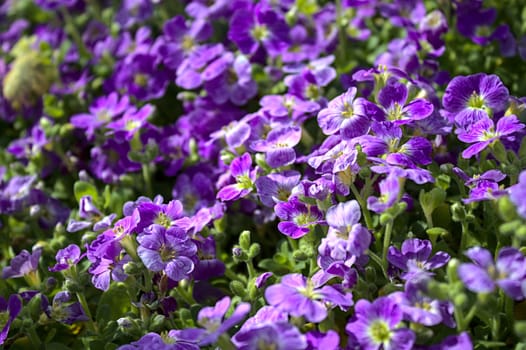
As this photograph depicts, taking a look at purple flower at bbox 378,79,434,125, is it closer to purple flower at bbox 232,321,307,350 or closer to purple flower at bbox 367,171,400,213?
purple flower at bbox 367,171,400,213

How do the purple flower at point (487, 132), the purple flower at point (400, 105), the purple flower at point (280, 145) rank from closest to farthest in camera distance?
the purple flower at point (487, 132) → the purple flower at point (400, 105) → the purple flower at point (280, 145)

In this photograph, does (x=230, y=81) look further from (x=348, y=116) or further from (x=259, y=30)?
(x=348, y=116)

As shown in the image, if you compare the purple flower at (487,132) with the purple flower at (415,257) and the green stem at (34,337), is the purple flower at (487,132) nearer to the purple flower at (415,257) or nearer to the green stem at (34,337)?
the purple flower at (415,257)

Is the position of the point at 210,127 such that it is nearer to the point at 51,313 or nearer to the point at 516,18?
the point at 51,313

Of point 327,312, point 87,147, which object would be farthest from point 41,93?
point 327,312

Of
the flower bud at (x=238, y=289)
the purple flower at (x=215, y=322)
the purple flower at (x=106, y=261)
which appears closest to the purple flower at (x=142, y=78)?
the purple flower at (x=106, y=261)

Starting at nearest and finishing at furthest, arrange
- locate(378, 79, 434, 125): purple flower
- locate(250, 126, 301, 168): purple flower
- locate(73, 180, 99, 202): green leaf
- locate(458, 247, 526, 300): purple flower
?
1. locate(458, 247, 526, 300): purple flower
2. locate(378, 79, 434, 125): purple flower
3. locate(250, 126, 301, 168): purple flower
4. locate(73, 180, 99, 202): green leaf

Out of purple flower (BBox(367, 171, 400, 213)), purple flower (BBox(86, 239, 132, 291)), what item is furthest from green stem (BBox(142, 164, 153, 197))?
purple flower (BBox(367, 171, 400, 213))
